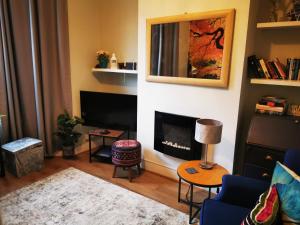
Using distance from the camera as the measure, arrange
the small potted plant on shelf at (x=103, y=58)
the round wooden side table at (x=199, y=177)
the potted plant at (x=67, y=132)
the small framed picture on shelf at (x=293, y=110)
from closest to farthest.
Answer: the round wooden side table at (x=199, y=177)
the small framed picture on shelf at (x=293, y=110)
the potted plant at (x=67, y=132)
the small potted plant on shelf at (x=103, y=58)

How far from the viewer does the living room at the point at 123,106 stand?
7.14 ft

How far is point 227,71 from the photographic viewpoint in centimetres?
226

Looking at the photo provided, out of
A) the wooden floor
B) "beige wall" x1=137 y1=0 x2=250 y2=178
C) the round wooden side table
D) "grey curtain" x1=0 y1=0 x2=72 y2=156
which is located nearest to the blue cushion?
the round wooden side table

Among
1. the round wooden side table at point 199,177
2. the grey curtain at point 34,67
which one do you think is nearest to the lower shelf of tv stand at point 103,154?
the grey curtain at point 34,67

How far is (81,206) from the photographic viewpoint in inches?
90.7

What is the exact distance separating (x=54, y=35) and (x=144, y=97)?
1502 mm

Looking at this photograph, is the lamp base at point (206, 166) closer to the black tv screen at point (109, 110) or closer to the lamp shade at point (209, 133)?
the lamp shade at point (209, 133)

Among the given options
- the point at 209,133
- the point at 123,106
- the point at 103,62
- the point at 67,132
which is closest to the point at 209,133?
the point at 209,133

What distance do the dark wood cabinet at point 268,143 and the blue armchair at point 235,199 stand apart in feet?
1.36

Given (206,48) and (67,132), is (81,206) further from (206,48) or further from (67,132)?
(206,48)

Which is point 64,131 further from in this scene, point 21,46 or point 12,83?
point 21,46

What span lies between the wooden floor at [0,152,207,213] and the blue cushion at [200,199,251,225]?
0.73 meters

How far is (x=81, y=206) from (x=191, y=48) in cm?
198

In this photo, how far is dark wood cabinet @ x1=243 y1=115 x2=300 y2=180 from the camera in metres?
2.03
